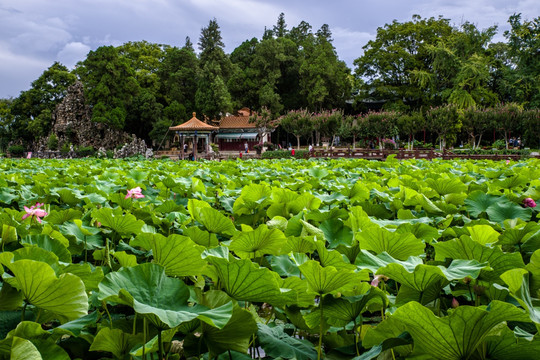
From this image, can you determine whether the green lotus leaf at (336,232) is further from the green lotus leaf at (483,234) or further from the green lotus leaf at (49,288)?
the green lotus leaf at (49,288)

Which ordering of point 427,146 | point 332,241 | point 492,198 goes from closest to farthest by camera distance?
point 332,241 → point 492,198 → point 427,146

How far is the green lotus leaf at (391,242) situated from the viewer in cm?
85

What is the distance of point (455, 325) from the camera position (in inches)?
19.4

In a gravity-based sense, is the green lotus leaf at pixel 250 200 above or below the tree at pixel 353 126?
below

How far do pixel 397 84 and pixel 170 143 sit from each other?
1812 cm

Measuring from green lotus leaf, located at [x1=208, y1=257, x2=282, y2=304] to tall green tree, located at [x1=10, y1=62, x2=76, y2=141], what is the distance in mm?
37498

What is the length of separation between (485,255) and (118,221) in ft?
2.96

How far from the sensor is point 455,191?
2.05 meters

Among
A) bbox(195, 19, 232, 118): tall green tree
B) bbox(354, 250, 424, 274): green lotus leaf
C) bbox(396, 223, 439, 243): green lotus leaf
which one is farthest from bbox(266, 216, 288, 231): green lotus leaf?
bbox(195, 19, 232, 118): tall green tree

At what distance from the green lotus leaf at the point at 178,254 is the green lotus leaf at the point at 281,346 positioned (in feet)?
0.51

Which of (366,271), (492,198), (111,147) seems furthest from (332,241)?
(111,147)

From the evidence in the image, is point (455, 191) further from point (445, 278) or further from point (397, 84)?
point (397, 84)

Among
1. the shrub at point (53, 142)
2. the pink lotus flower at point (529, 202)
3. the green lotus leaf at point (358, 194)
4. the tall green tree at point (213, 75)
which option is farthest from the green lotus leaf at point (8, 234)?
the shrub at point (53, 142)

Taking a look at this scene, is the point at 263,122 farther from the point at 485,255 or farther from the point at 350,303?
the point at 350,303
